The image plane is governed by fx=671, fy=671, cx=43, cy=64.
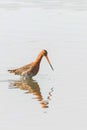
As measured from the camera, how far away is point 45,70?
1742 cm

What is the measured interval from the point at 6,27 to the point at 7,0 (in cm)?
1442

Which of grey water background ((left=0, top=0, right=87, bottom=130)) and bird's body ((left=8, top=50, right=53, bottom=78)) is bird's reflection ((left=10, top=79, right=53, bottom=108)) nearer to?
grey water background ((left=0, top=0, right=87, bottom=130))

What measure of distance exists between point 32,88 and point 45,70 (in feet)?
7.88

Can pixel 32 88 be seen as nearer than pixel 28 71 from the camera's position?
Yes

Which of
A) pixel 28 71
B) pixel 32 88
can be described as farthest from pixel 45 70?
pixel 32 88

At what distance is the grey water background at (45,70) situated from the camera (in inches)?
471

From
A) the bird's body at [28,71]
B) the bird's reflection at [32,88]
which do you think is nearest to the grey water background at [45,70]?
the bird's reflection at [32,88]

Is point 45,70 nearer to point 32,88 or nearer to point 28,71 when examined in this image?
point 28,71

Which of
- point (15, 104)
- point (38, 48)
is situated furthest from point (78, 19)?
point (15, 104)

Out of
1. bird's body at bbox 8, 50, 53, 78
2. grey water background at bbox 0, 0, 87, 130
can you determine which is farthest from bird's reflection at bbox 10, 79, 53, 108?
bird's body at bbox 8, 50, 53, 78

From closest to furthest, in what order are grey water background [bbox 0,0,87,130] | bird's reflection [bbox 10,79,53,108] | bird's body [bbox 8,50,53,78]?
grey water background [bbox 0,0,87,130] → bird's reflection [bbox 10,79,53,108] → bird's body [bbox 8,50,53,78]

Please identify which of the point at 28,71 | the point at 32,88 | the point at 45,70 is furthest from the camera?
the point at 45,70

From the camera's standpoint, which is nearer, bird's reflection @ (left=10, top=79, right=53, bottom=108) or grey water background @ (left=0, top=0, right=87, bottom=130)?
grey water background @ (left=0, top=0, right=87, bottom=130)

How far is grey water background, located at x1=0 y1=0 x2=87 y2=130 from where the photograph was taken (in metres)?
12.0
